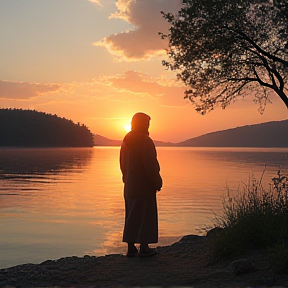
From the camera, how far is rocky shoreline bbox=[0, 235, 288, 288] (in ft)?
22.2

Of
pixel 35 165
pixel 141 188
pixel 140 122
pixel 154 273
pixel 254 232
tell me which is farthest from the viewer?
pixel 35 165

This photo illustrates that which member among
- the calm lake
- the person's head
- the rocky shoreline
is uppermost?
the person's head

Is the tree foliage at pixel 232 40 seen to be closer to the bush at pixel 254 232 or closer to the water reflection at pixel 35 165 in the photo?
the bush at pixel 254 232

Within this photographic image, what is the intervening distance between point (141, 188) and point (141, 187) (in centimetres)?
2

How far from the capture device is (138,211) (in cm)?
905

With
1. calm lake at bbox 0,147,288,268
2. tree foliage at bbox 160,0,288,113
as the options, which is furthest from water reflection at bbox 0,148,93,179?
tree foliage at bbox 160,0,288,113

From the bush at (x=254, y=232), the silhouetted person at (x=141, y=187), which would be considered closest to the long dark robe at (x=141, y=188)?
the silhouetted person at (x=141, y=187)

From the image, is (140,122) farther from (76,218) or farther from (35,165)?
(35,165)

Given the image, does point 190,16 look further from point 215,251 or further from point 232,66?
point 215,251

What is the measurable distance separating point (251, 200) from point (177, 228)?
597 cm

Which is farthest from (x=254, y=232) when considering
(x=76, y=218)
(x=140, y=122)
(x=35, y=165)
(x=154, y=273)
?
(x=35, y=165)

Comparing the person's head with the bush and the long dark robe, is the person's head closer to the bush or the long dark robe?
the long dark robe

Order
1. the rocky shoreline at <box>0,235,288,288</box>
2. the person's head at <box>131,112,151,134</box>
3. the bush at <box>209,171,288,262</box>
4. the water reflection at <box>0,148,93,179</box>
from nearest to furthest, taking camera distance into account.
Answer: the rocky shoreline at <box>0,235,288,288</box> < the bush at <box>209,171,288,262</box> < the person's head at <box>131,112,151,134</box> < the water reflection at <box>0,148,93,179</box>

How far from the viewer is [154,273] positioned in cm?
750
